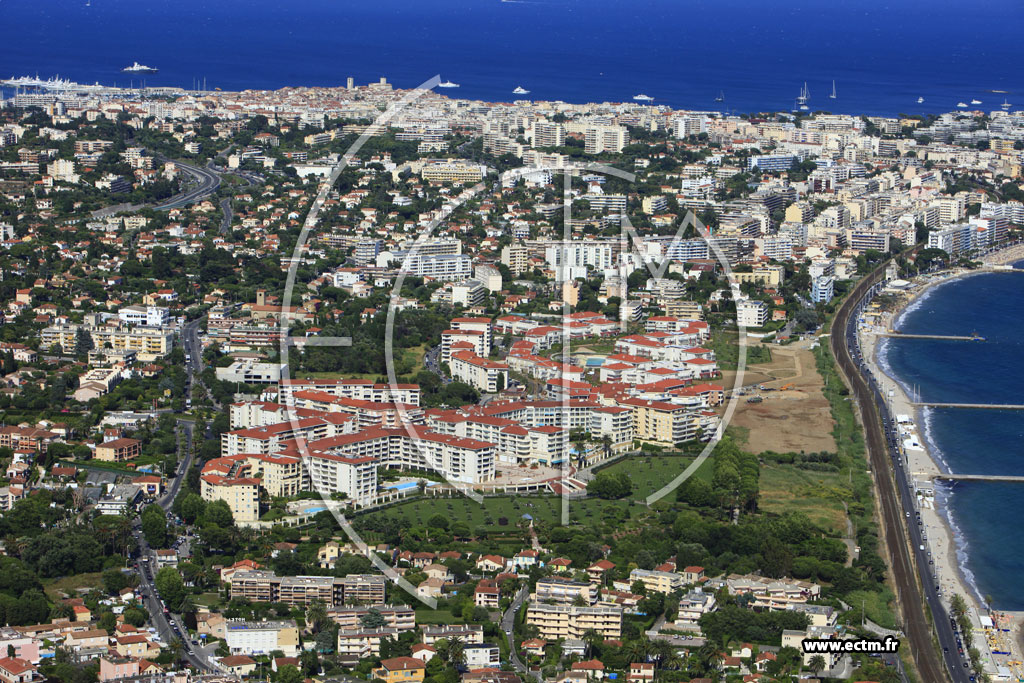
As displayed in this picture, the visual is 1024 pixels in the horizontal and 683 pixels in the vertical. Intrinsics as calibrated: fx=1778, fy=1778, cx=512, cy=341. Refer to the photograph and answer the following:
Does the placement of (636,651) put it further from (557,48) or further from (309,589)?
(557,48)

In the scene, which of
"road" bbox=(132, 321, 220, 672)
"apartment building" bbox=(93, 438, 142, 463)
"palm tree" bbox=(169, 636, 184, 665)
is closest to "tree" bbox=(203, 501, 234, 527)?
"road" bbox=(132, 321, 220, 672)

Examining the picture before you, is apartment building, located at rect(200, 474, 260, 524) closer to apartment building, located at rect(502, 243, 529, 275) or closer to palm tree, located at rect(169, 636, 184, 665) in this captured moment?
palm tree, located at rect(169, 636, 184, 665)

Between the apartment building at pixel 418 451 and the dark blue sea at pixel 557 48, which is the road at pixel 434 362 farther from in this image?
the dark blue sea at pixel 557 48

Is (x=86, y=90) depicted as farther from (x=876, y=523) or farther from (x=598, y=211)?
(x=876, y=523)

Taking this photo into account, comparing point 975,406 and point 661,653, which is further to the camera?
point 975,406

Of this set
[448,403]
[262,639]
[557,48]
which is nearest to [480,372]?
[448,403]

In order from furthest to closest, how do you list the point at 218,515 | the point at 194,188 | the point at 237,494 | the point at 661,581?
the point at 194,188, the point at 237,494, the point at 218,515, the point at 661,581
